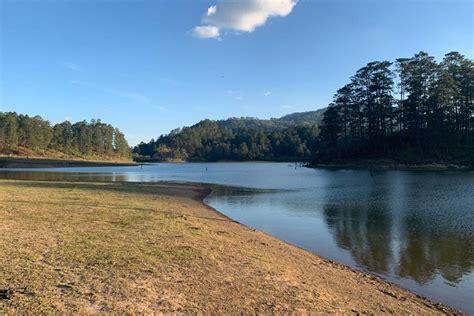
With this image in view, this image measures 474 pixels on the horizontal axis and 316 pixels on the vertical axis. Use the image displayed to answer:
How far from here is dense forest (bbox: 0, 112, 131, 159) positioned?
12912 centimetres

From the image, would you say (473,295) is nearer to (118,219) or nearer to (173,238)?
(173,238)

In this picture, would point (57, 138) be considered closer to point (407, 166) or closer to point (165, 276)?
point (407, 166)

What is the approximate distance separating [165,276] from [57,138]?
168 metres

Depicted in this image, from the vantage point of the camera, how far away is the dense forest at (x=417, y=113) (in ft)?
263

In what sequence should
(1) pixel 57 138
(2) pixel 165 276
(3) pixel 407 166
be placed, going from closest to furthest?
(2) pixel 165 276 < (3) pixel 407 166 < (1) pixel 57 138

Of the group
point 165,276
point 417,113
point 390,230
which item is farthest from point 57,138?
point 165,276

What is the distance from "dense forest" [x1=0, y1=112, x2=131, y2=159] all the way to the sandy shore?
133765 millimetres

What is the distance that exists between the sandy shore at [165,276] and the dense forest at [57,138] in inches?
5266

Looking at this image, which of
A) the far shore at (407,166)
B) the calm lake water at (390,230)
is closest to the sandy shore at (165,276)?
the calm lake water at (390,230)

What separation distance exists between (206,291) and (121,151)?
646 feet

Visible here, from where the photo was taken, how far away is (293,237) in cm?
1767

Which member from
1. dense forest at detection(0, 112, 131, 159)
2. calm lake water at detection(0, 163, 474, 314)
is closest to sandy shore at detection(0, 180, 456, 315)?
calm lake water at detection(0, 163, 474, 314)

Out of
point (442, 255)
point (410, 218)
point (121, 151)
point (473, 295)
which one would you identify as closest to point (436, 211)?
point (410, 218)

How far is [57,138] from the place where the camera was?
519 ft
